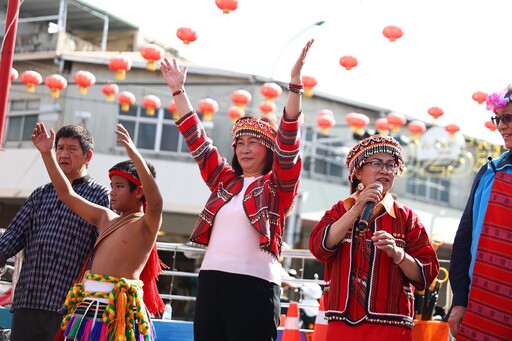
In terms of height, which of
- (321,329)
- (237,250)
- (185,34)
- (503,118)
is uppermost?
(185,34)

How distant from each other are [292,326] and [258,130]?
2.69m

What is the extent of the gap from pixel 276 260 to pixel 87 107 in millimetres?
20731

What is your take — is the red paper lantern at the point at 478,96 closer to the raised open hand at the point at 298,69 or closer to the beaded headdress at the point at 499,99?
the raised open hand at the point at 298,69

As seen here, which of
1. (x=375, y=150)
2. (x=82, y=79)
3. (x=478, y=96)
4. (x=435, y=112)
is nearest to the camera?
(x=375, y=150)

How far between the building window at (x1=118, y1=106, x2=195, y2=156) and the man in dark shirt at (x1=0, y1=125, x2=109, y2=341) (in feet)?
63.9

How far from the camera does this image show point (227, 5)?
442 inches

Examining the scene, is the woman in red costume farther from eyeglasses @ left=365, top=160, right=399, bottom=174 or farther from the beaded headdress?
the beaded headdress

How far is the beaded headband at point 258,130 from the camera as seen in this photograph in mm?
4363

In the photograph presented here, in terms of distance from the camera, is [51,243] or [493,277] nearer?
[493,277]

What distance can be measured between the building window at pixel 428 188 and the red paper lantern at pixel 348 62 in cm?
1393

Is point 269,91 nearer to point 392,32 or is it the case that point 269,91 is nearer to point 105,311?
point 392,32

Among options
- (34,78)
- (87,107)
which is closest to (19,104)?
(87,107)

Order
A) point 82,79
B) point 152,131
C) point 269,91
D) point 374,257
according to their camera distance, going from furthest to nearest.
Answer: point 152,131 → point 82,79 → point 269,91 → point 374,257

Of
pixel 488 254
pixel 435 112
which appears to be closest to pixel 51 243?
pixel 488 254
